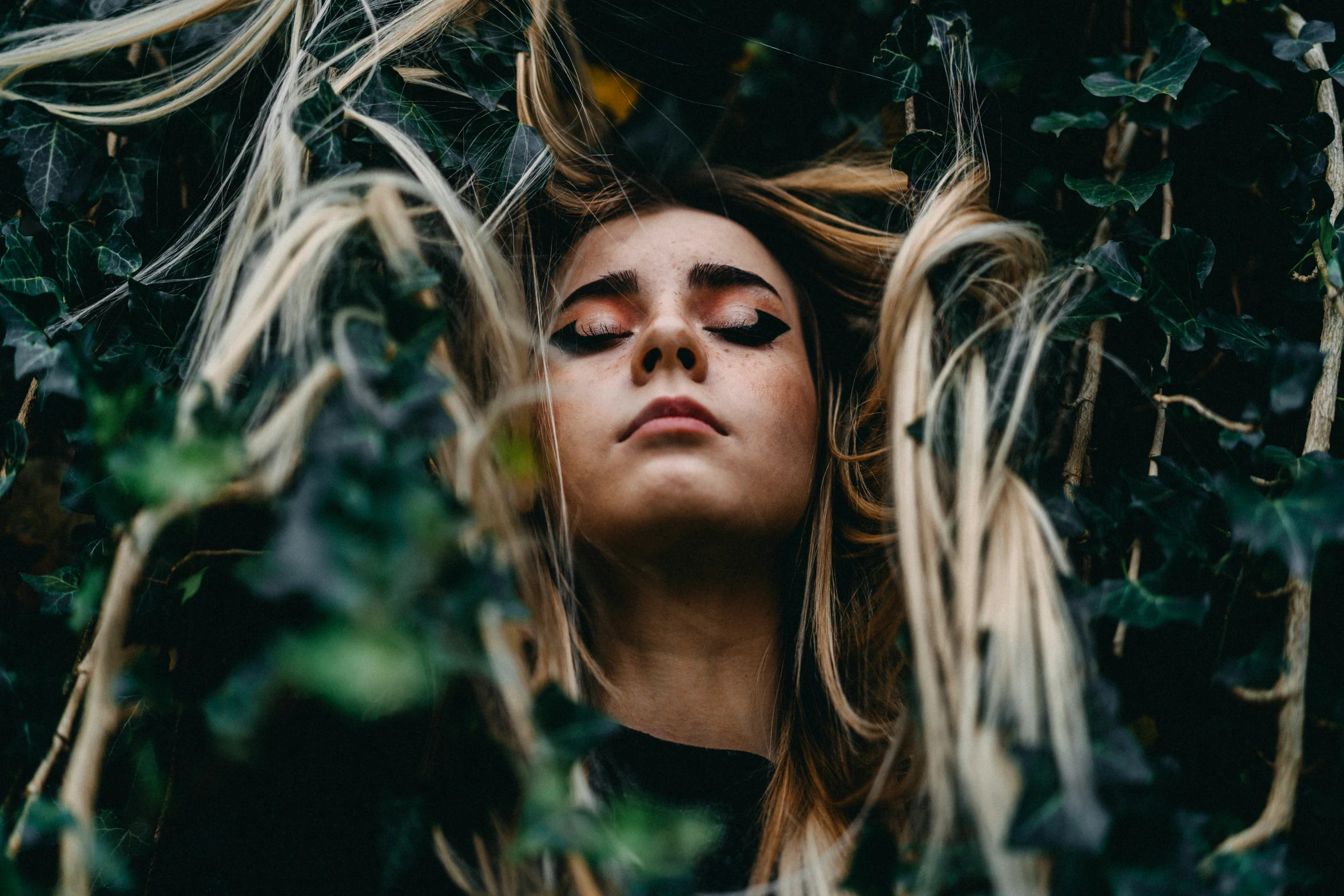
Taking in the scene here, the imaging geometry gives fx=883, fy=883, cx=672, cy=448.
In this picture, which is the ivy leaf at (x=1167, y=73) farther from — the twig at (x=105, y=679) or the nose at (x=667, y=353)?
the twig at (x=105, y=679)

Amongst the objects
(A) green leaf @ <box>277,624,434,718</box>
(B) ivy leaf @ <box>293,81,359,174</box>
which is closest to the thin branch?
(A) green leaf @ <box>277,624,434,718</box>

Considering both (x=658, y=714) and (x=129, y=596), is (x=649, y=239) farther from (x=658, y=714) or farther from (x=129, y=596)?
(x=129, y=596)

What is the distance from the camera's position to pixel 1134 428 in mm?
1904

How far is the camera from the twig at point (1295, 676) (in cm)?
128

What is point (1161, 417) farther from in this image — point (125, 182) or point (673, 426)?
point (125, 182)

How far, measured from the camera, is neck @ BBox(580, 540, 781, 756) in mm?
1769

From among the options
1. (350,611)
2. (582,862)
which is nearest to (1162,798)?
(582,862)

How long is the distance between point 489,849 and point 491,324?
0.82 m

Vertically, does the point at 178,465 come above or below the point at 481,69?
below

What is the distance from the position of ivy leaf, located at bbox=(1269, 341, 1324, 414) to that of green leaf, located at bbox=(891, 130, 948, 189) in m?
0.77

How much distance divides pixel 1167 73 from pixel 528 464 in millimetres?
1431

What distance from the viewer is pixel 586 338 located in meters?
1.82

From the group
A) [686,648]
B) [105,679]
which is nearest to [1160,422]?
[686,648]

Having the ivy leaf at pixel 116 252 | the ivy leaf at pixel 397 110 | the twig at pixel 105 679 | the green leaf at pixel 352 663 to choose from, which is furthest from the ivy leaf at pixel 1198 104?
the ivy leaf at pixel 116 252
